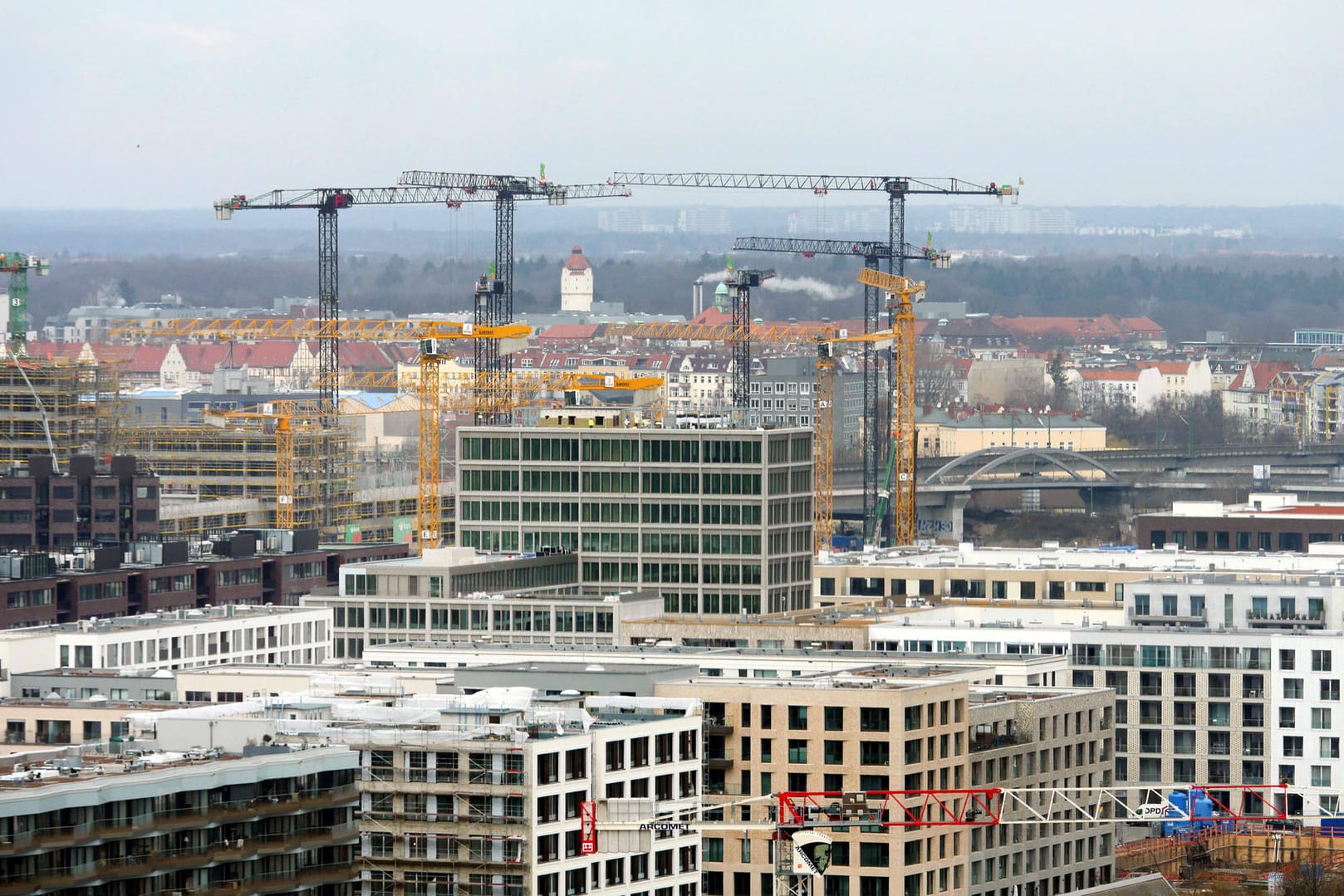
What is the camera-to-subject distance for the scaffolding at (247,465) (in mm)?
137750

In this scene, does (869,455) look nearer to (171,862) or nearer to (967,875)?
(967,875)

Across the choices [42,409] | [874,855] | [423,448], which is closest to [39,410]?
[42,409]

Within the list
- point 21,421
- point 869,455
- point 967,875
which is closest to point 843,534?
point 869,455

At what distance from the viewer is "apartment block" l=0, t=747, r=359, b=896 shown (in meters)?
45.2

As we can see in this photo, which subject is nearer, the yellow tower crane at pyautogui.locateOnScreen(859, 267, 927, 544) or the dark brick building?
the dark brick building

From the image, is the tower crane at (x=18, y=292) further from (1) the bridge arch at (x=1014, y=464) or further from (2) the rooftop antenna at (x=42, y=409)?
(1) the bridge arch at (x=1014, y=464)

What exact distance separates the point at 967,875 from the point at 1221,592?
1003 inches

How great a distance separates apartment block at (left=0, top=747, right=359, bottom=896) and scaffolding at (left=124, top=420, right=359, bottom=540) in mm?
84420

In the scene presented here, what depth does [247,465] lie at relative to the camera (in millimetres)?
139375

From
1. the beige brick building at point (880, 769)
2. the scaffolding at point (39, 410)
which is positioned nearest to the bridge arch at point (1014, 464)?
the scaffolding at point (39, 410)

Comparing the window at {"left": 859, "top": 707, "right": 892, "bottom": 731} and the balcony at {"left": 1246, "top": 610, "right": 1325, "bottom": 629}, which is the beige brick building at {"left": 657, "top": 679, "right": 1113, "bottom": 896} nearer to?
the window at {"left": 859, "top": 707, "right": 892, "bottom": 731}

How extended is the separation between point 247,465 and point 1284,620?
203 feet

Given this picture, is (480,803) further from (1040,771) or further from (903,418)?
(903,418)

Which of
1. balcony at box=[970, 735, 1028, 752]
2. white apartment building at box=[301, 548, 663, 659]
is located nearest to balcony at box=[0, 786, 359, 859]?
balcony at box=[970, 735, 1028, 752]
